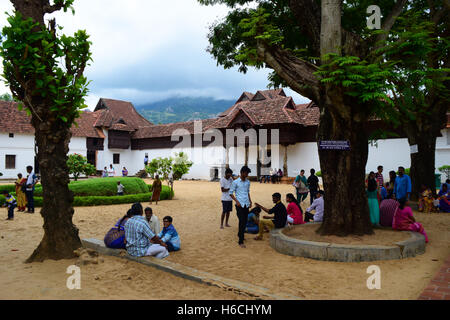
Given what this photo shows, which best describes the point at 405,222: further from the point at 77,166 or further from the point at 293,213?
the point at 77,166

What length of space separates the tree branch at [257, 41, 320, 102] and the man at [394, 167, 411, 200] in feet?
15.7

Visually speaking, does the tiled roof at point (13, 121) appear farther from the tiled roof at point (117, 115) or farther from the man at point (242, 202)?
the man at point (242, 202)

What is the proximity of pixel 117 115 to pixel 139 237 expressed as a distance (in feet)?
117

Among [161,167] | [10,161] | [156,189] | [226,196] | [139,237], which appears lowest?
[139,237]

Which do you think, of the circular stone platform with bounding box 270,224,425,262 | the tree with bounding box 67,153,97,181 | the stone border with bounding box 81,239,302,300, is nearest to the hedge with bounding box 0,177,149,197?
the tree with bounding box 67,153,97,181

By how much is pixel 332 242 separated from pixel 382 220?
2.47 metres

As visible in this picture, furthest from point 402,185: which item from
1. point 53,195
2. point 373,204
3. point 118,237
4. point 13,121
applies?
point 13,121

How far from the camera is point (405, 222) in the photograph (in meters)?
7.45

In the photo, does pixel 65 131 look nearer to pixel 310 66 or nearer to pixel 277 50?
pixel 277 50

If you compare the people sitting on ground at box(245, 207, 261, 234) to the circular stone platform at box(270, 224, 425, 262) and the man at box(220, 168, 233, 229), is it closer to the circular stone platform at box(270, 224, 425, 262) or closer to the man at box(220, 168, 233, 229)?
the man at box(220, 168, 233, 229)

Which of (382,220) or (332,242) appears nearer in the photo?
(332,242)

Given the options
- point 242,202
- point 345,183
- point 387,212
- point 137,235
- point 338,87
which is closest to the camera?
point 137,235
